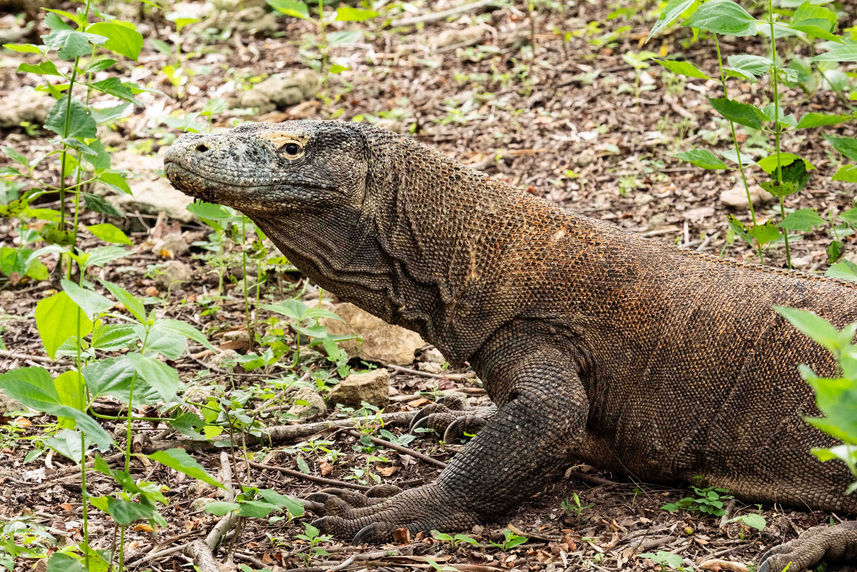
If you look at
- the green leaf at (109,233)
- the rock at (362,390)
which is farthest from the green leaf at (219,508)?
the rock at (362,390)

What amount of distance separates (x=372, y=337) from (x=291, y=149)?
6.14ft

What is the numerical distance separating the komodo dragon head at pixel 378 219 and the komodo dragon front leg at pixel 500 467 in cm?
50

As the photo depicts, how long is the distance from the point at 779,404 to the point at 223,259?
4.17m

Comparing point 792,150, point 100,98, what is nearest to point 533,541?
point 792,150

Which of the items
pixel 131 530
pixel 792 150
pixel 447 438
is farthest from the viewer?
pixel 792 150

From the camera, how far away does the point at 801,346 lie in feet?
15.2

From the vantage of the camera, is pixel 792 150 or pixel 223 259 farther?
pixel 792 150

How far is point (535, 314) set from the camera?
16.3 feet

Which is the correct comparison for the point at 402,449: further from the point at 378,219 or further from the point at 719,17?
the point at 719,17

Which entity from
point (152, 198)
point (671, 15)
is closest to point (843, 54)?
point (671, 15)

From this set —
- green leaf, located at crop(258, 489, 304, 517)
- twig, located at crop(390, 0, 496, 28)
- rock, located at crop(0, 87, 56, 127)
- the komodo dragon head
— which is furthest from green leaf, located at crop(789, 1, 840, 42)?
Result: rock, located at crop(0, 87, 56, 127)

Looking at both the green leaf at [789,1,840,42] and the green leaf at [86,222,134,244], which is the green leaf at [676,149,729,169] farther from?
the green leaf at [86,222,134,244]

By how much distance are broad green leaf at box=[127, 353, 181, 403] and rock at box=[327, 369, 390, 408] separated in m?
2.79

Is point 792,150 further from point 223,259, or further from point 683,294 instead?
point 223,259
